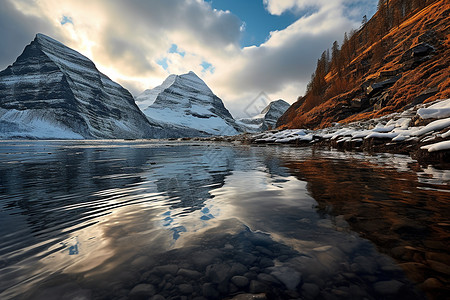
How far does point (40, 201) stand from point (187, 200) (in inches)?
118

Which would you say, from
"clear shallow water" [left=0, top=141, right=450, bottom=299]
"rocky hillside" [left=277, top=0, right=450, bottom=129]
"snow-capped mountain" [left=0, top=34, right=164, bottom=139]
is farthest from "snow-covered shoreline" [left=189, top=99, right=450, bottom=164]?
"snow-capped mountain" [left=0, top=34, right=164, bottom=139]

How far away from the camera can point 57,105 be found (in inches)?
5635

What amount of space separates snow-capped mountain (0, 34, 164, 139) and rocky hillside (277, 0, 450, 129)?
139 meters

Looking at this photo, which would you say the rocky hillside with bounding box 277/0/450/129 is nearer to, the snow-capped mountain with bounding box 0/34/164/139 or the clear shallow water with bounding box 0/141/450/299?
the clear shallow water with bounding box 0/141/450/299

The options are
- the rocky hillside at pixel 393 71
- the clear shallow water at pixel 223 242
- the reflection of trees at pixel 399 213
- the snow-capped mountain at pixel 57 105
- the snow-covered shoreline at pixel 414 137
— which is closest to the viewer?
the clear shallow water at pixel 223 242

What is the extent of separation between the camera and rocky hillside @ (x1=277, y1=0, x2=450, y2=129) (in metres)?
21.8

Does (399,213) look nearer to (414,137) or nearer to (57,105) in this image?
(414,137)

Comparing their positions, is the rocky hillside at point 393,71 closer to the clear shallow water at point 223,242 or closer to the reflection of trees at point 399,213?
the reflection of trees at point 399,213

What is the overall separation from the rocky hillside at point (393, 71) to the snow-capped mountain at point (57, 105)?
455ft

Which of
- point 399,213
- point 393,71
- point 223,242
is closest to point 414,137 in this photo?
point 399,213

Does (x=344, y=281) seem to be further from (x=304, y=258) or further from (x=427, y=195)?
(x=427, y=195)

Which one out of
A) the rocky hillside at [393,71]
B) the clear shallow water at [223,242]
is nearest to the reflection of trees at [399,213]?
the clear shallow water at [223,242]

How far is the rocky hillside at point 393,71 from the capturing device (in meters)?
21.8

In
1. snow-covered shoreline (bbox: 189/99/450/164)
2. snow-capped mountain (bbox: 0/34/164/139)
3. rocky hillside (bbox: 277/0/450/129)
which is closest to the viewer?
snow-covered shoreline (bbox: 189/99/450/164)
